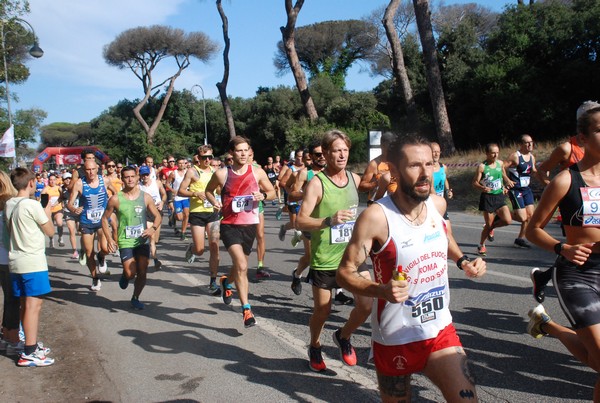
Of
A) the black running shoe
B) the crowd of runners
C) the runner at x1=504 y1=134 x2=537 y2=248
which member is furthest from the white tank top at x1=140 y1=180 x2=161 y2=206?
the black running shoe

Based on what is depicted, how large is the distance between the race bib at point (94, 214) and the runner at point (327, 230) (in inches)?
193

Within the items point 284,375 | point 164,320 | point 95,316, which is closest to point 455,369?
point 284,375

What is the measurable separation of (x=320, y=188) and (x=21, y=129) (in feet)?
141

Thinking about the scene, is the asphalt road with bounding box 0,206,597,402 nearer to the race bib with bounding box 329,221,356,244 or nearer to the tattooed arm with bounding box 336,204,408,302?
the race bib with bounding box 329,221,356,244

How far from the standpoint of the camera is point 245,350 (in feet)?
15.9

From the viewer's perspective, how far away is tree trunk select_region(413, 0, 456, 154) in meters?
20.7

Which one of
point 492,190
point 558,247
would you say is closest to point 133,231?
point 558,247

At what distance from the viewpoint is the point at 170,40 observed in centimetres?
4922

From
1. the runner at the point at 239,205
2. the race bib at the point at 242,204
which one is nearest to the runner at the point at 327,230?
the runner at the point at 239,205

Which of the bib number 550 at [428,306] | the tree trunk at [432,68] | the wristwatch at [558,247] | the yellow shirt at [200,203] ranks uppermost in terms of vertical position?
the tree trunk at [432,68]

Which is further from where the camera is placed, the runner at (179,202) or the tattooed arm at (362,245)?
the runner at (179,202)

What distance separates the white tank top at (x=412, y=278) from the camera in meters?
2.62

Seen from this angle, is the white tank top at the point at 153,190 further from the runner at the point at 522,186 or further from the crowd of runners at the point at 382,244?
the runner at the point at 522,186

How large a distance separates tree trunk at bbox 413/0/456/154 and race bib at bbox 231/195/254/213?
1667 cm
